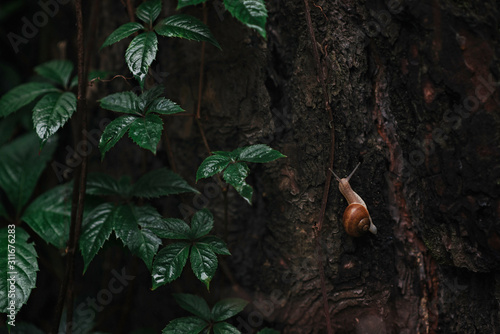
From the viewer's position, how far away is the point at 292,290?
1.66m

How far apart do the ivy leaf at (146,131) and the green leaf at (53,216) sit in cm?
65

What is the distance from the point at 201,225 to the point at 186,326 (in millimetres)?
378

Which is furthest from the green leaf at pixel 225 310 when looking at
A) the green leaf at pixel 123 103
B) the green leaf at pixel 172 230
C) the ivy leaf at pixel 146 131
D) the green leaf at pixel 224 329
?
the green leaf at pixel 123 103

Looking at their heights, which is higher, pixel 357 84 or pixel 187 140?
pixel 357 84

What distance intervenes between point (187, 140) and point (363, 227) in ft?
2.93

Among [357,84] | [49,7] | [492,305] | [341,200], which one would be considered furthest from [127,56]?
[492,305]

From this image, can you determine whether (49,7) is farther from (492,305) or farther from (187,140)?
(492,305)

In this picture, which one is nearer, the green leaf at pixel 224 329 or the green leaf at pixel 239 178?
the green leaf at pixel 239 178

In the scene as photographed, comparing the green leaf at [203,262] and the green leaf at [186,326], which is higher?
the green leaf at [203,262]

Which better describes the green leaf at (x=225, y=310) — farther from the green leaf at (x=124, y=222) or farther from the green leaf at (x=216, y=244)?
the green leaf at (x=124, y=222)

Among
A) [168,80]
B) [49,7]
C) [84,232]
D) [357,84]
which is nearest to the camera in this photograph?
[357,84]

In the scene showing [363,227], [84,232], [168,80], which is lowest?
[84,232]

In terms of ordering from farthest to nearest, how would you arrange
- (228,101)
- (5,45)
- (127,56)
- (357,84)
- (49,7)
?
(5,45)
(49,7)
(228,101)
(357,84)
(127,56)

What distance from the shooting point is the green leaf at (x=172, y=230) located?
56.5 inches
